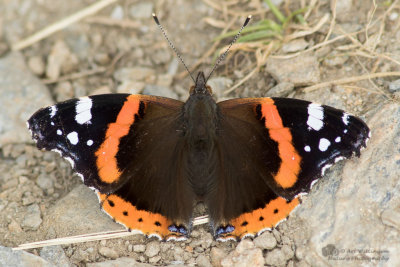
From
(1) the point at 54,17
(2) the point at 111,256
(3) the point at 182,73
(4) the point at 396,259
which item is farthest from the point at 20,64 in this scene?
(4) the point at 396,259

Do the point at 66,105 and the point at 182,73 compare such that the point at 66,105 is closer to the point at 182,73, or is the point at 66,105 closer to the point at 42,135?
the point at 42,135

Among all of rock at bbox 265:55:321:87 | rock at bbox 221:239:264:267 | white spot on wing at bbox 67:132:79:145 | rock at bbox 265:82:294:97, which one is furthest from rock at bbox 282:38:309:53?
white spot on wing at bbox 67:132:79:145

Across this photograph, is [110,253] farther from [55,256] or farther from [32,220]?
[32,220]

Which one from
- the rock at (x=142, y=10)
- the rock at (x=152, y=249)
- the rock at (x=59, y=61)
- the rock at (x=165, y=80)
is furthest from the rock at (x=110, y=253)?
the rock at (x=142, y=10)

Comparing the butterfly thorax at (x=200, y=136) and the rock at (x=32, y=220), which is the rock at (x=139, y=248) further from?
the rock at (x=32, y=220)

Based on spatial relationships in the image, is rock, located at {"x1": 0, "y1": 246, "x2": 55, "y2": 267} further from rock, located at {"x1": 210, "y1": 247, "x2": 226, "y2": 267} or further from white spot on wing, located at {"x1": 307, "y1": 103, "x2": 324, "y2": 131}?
white spot on wing, located at {"x1": 307, "y1": 103, "x2": 324, "y2": 131}
